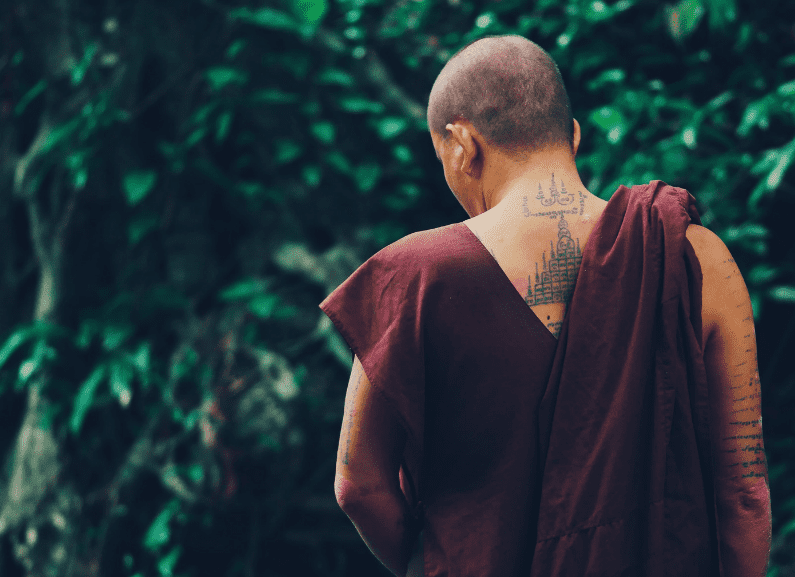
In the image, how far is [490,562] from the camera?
3.37 feet

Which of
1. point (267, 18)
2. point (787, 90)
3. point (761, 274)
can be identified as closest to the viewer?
point (787, 90)

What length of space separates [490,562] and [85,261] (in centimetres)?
280

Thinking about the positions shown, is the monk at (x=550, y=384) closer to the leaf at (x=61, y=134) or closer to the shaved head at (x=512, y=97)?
the shaved head at (x=512, y=97)

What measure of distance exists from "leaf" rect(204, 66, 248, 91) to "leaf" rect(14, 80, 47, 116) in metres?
0.89

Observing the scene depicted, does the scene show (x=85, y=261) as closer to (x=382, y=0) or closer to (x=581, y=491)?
(x=382, y=0)

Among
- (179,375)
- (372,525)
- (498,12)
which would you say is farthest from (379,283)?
(498,12)

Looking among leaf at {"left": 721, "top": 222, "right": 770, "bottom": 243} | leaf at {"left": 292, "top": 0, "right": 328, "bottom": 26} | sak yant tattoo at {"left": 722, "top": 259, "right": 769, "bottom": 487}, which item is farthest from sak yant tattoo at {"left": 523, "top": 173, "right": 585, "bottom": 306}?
leaf at {"left": 292, "top": 0, "right": 328, "bottom": 26}

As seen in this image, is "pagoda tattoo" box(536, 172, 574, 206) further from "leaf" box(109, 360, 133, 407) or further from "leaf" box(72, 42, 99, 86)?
"leaf" box(72, 42, 99, 86)

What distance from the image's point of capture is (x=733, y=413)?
3.63ft

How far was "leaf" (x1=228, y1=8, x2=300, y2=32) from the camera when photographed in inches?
117

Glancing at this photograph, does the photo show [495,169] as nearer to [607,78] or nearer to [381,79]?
[607,78]

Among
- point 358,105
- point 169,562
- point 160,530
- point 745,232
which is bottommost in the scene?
point 169,562

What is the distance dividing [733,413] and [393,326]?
582 mm

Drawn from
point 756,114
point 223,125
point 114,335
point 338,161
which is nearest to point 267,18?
point 223,125
